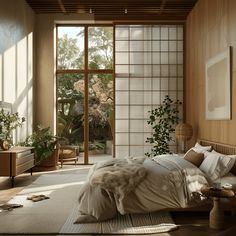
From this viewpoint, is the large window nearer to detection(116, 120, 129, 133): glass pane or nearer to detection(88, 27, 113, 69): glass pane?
detection(88, 27, 113, 69): glass pane

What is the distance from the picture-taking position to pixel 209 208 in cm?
409

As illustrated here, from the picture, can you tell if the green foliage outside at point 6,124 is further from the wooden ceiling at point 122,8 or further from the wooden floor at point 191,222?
the wooden ceiling at point 122,8

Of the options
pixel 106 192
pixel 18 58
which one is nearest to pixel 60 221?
pixel 106 192

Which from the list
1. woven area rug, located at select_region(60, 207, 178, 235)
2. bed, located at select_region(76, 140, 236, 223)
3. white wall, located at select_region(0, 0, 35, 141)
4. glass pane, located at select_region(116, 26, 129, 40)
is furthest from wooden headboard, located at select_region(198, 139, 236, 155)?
white wall, located at select_region(0, 0, 35, 141)

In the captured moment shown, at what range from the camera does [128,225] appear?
377 cm

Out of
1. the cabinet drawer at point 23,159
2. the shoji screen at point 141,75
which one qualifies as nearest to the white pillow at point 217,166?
the cabinet drawer at point 23,159

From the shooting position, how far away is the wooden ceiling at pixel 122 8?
7598mm

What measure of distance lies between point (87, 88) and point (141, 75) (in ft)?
4.11

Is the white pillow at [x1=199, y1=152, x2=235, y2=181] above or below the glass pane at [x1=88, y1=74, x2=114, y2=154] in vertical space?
below

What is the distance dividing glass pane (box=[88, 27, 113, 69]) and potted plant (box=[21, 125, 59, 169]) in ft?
6.36

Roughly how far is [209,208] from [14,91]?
170 inches

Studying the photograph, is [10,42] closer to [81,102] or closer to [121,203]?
[81,102]

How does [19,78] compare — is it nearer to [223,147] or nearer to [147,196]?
[223,147]

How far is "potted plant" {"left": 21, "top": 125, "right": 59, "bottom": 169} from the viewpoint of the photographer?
7289 mm
